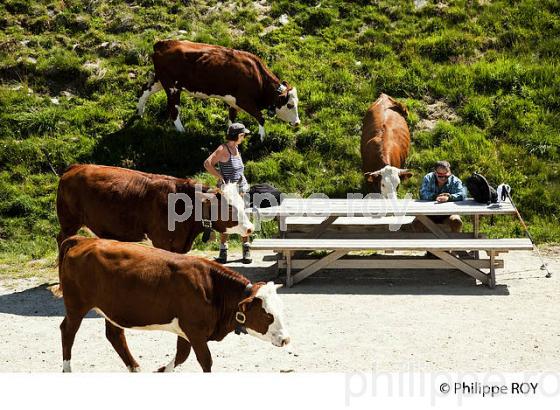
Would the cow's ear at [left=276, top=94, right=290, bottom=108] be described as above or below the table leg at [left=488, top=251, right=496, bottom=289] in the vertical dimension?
above

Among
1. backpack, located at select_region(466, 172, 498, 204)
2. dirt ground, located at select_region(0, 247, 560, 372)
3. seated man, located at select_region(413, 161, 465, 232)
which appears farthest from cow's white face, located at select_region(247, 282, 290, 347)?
seated man, located at select_region(413, 161, 465, 232)

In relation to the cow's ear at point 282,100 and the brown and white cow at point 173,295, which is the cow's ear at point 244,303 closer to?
the brown and white cow at point 173,295

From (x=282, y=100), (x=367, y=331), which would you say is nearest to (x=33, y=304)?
(x=367, y=331)

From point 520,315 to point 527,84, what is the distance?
9.31 metres

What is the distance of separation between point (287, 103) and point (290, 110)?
0.16m

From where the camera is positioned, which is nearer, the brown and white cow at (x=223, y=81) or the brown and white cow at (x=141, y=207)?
the brown and white cow at (x=141, y=207)

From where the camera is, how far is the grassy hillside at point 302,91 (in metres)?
16.1

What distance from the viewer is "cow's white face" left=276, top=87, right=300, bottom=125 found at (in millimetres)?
16938

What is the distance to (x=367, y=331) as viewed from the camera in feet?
31.7

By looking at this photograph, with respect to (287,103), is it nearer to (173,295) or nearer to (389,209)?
(389,209)

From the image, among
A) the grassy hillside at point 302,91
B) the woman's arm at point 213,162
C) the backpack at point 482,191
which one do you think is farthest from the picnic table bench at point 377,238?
the grassy hillside at point 302,91

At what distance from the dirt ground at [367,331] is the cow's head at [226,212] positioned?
4.14ft

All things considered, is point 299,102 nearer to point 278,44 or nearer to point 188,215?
point 278,44

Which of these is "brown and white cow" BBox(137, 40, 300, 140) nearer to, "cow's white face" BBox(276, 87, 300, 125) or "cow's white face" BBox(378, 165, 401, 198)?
"cow's white face" BBox(276, 87, 300, 125)
